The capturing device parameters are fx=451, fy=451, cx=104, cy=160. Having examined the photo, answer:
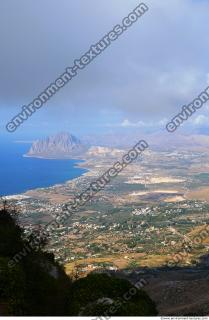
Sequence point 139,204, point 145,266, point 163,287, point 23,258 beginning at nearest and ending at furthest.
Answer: point 23,258 < point 163,287 < point 145,266 < point 139,204

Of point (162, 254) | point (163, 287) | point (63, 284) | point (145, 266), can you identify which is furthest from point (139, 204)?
point (63, 284)

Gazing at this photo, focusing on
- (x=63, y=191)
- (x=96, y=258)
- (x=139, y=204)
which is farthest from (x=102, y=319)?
(x=63, y=191)

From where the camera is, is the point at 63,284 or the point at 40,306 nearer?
the point at 40,306

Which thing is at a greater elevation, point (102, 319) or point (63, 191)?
point (63, 191)

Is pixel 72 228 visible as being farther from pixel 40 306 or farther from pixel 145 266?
pixel 40 306

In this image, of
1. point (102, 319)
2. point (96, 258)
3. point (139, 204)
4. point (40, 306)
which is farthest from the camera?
point (139, 204)

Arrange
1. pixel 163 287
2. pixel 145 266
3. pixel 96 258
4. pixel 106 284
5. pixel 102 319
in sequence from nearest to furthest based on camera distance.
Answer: pixel 102 319 → pixel 106 284 → pixel 163 287 → pixel 145 266 → pixel 96 258

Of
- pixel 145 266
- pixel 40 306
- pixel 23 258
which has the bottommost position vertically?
pixel 145 266

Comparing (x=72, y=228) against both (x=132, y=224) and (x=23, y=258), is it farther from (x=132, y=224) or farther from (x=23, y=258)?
(x=23, y=258)

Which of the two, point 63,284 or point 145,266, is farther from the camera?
point 145,266
